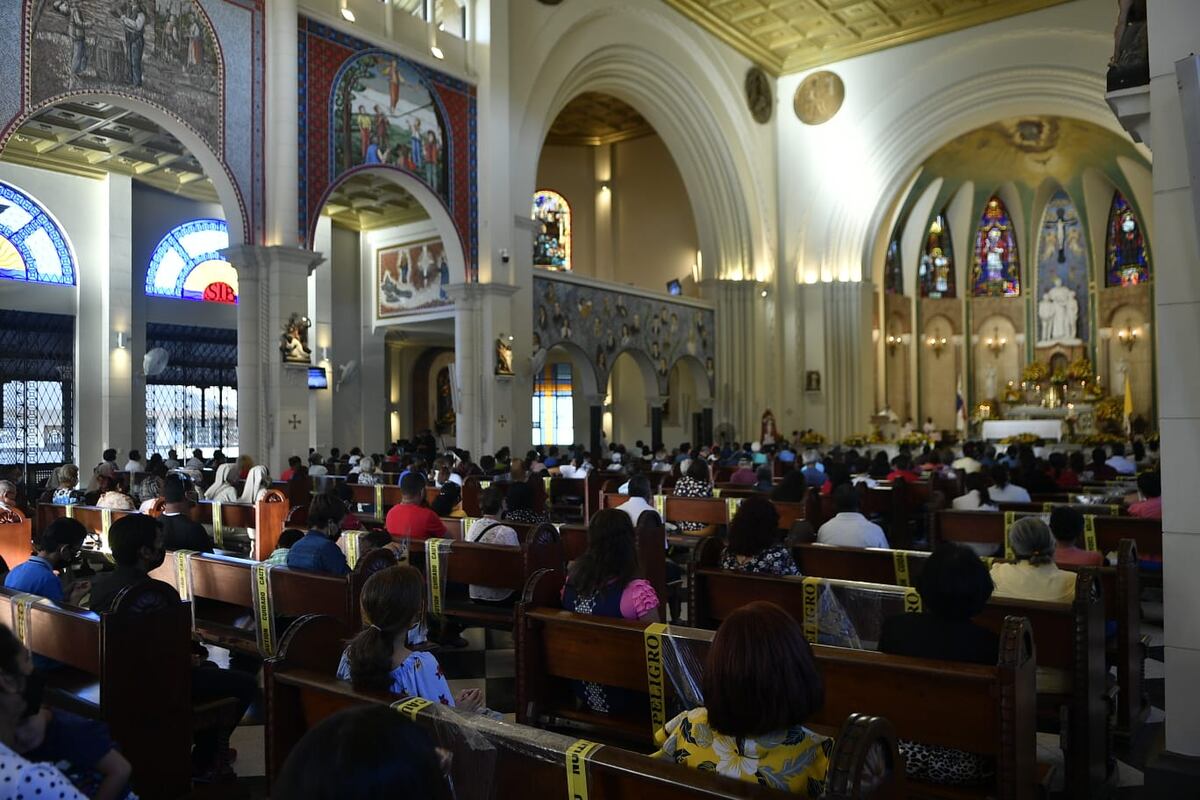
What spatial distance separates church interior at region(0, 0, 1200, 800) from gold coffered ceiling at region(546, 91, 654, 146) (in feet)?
0.60

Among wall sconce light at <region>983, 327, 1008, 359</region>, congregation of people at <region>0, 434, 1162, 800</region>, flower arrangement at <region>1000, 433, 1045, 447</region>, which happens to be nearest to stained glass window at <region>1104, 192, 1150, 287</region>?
wall sconce light at <region>983, 327, 1008, 359</region>

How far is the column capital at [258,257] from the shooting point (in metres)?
12.6

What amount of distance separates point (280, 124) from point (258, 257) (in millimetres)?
1878

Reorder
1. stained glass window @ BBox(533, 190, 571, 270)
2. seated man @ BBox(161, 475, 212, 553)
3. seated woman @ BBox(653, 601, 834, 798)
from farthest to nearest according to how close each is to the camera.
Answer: stained glass window @ BBox(533, 190, 571, 270), seated man @ BBox(161, 475, 212, 553), seated woman @ BBox(653, 601, 834, 798)

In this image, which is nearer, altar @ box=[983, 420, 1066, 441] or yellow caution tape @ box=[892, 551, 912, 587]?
yellow caution tape @ box=[892, 551, 912, 587]

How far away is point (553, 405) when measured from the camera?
25.0 metres

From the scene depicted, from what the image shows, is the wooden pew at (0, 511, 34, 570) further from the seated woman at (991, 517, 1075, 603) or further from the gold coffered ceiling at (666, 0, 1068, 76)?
the gold coffered ceiling at (666, 0, 1068, 76)

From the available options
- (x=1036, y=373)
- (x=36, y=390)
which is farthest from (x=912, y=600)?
(x=1036, y=373)

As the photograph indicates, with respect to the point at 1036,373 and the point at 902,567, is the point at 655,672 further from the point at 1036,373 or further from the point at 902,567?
the point at 1036,373

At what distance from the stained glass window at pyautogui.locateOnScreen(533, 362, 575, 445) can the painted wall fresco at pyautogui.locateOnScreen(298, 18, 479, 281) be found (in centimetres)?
913

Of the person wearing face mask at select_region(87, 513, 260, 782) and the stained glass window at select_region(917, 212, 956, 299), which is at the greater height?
the stained glass window at select_region(917, 212, 956, 299)

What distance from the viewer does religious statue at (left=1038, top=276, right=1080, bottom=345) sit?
26688 mm

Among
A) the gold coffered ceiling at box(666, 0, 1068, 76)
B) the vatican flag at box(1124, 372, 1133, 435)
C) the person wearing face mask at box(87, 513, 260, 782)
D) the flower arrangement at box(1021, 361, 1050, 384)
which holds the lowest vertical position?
the person wearing face mask at box(87, 513, 260, 782)

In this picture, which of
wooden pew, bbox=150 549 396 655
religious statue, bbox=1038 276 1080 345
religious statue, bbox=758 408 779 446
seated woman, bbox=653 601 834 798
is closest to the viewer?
seated woman, bbox=653 601 834 798
